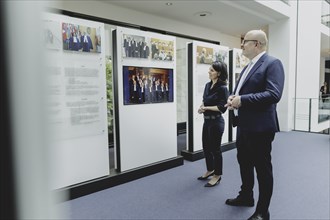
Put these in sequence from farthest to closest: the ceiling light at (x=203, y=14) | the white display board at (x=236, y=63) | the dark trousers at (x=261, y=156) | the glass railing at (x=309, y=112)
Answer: the glass railing at (x=309, y=112)
the ceiling light at (x=203, y=14)
the white display board at (x=236, y=63)
the dark trousers at (x=261, y=156)

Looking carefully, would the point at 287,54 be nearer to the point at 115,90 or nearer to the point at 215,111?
the point at 215,111

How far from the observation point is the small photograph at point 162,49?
3.87 meters

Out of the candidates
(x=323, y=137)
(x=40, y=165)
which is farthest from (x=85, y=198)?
(x=323, y=137)

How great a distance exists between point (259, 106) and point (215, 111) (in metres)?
1.03

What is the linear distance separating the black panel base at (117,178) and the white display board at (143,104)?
95mm

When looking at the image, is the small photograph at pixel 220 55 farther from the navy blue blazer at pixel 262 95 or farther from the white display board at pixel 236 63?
the navy blue blazer at pixel 262 95

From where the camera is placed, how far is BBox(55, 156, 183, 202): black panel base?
3.06 metres

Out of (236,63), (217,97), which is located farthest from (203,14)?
(217,97)

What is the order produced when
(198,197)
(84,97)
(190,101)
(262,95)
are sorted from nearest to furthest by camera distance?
(262,95) < (198,197) < (84,97) < (190,101)

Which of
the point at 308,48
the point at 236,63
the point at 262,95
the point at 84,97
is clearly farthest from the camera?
the point at 308,48

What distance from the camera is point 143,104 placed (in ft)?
12.5

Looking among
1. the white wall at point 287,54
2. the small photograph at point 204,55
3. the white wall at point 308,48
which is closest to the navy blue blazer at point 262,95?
the small photograph at point 204,55

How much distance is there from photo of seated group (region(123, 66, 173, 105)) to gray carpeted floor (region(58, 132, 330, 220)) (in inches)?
45.8

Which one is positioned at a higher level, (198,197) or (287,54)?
(287,54)
